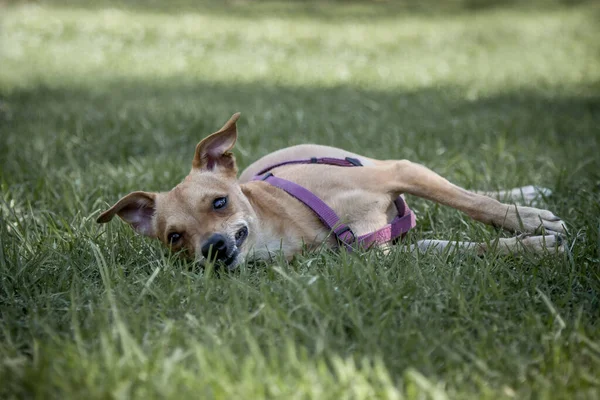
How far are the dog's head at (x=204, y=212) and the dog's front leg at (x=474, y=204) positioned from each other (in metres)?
0.95

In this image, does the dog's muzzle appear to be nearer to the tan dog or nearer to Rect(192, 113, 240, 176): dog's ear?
the tan dog

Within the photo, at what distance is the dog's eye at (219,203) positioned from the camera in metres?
3.66

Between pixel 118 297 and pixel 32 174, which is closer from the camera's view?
pixel 118 297

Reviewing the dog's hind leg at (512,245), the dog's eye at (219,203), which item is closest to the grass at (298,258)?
the dog's hind leg at (512,245)

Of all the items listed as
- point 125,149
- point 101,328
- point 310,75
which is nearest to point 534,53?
point 310,75

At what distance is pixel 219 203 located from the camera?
3.66 meters

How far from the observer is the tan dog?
11.8ft

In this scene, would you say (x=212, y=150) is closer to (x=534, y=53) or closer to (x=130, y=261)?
(x=130, y=261)

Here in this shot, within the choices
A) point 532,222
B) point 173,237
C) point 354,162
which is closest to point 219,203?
point 173,237

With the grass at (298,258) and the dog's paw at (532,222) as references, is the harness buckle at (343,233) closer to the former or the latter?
the grass at (298,258)

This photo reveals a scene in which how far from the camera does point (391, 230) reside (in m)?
3.78

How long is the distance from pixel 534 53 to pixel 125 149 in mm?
9349

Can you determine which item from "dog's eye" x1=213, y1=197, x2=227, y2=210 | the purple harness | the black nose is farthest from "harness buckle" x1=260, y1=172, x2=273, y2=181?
the black nose

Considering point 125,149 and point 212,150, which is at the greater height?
point 212,150
